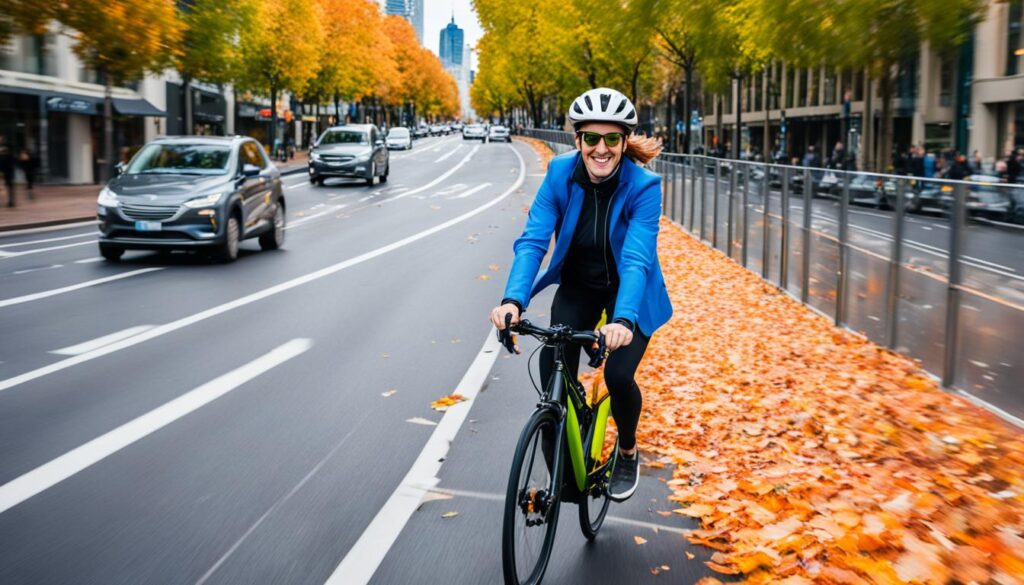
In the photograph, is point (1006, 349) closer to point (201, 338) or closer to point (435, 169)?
point (201, 338)

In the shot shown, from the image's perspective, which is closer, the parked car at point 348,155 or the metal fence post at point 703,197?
the metal fence post at point 703,197

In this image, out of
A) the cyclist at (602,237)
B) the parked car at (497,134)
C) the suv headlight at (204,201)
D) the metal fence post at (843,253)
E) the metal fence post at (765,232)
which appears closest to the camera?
the cyclist at (602,237)

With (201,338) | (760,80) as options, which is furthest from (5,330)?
(760,80)

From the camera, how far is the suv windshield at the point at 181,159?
50.9 feet

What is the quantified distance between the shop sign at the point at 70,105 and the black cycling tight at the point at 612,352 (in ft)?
123

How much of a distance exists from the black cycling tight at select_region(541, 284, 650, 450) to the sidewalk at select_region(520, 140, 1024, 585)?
63 cm

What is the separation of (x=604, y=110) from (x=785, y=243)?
9.23 m

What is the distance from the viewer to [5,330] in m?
9.73

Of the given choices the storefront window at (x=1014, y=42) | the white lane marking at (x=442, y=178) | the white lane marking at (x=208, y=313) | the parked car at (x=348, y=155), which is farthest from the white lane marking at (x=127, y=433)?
the storefront window at (x=1014, y=42)

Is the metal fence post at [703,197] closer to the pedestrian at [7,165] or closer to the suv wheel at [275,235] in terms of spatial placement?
the suv wheel at [275,235]

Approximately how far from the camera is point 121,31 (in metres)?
25.4

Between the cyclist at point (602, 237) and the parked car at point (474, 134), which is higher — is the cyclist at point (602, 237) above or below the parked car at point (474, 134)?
below

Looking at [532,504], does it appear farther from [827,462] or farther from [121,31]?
[121,31]

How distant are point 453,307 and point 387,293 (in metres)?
1.25
